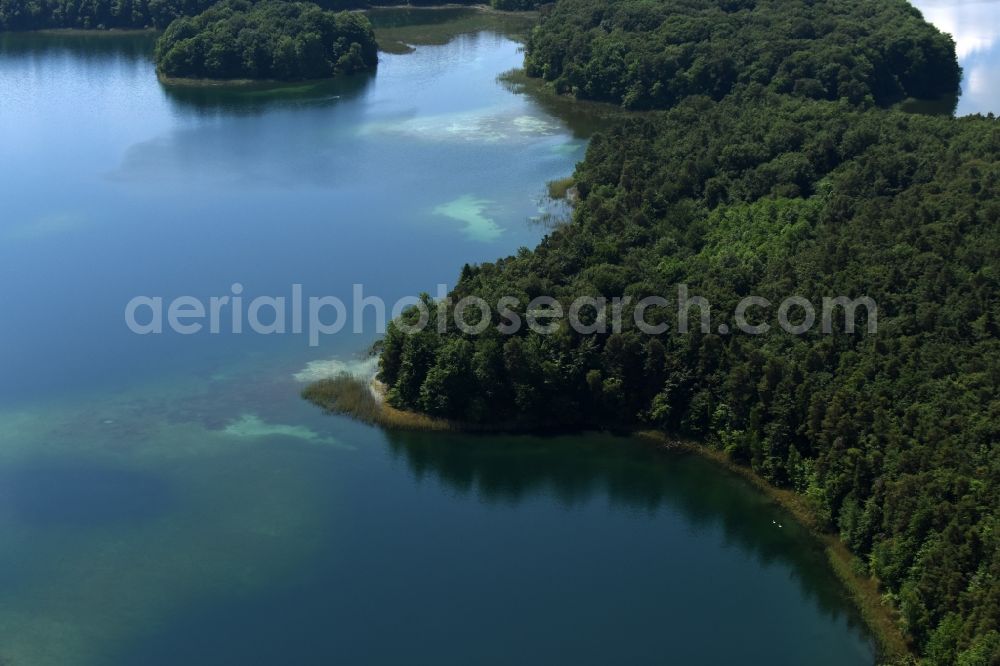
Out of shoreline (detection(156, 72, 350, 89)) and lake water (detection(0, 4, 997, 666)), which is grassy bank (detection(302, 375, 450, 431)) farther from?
shoreline (detection(156, 72, 350, 89))

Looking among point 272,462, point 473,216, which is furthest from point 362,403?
point 473,216

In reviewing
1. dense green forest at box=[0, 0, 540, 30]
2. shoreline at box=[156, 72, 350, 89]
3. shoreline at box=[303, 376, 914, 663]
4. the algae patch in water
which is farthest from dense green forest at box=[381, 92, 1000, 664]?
dense green forest at box=[0, 0, 540, 30]

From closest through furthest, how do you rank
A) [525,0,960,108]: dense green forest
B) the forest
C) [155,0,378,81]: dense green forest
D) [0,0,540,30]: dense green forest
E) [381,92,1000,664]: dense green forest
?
1. [381,92,1000,664]: dense green forest
2. the forest
3. [525,0,960,108]: dense green forest
4. [155,0,378,81]: dense green forest
5. [0,0,540,30]: dense green forest

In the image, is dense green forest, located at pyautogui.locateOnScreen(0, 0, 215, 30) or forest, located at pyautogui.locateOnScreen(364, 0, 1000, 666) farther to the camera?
dense green forest, located at pyautogui.locateOnScreen(0, 0, 215, 30)

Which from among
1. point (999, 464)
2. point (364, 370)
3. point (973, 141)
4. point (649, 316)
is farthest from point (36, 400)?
point (973, 141)

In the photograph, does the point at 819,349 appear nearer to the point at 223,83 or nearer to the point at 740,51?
the point at 740,51

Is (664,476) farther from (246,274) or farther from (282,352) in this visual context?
(246,274)
